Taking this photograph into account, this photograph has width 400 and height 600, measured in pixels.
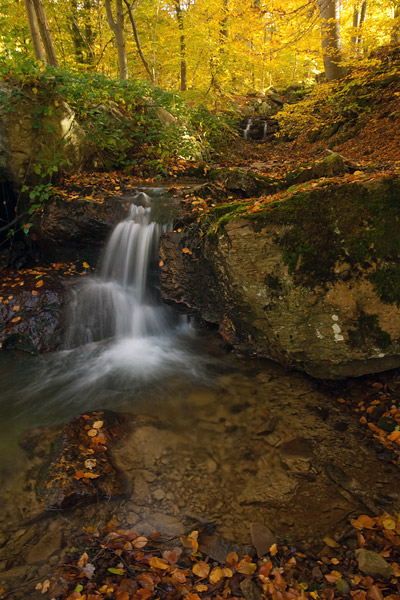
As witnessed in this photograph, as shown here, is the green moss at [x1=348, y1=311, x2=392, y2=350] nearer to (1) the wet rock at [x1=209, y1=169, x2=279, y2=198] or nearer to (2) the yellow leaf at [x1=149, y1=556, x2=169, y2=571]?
(2) the yellow leaf at [x1=149, y1=556, x2=169, y2=571]

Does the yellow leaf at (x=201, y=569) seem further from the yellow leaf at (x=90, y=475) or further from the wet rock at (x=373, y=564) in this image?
the yellow leaf at (x=90, y=475)

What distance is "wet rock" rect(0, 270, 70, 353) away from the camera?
5.50 m

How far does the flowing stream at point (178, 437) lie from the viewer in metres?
2.49

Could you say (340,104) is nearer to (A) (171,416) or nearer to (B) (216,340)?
(B) (216,340)

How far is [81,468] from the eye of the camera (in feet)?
9.40

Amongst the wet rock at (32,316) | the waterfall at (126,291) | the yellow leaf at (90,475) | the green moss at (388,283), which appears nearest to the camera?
the yellow leaf at (90,475)

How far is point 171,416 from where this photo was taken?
3.88 m

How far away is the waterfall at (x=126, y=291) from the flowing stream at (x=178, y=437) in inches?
1.1

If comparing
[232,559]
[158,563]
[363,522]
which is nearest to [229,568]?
[232,559]

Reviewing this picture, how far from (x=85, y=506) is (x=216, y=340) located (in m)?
3.31

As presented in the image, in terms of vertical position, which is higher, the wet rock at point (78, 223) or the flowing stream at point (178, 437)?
the wet rock at point (78, 223)

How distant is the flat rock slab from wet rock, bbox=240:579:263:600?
1.26 m

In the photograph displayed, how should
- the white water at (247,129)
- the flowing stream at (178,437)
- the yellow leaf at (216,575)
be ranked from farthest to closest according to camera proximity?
the white water at (247,129) → the flowing stream at (178,437) → the yellow leaf at (216,575)

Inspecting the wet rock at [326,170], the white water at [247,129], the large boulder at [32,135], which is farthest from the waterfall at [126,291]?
the white water at [247,129]
